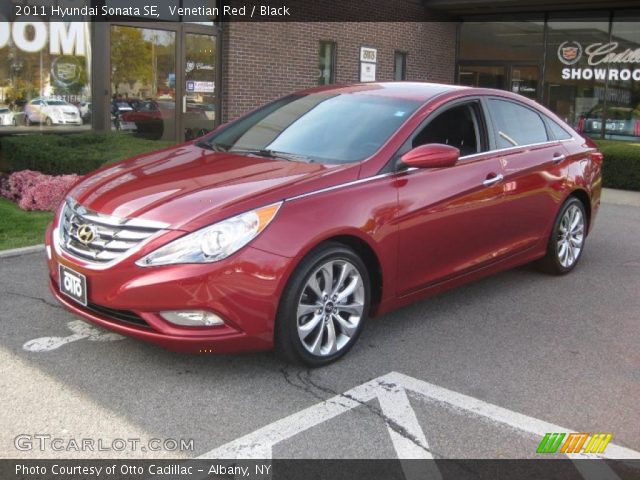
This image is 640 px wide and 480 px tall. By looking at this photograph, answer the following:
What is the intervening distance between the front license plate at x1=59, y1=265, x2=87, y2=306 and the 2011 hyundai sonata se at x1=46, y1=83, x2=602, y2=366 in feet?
0.06

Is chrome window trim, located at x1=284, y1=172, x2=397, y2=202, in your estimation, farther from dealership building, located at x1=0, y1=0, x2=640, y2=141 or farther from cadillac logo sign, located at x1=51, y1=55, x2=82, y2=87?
cadillac logo sign, located at x1=51, y1=55, x2=82, y2=87

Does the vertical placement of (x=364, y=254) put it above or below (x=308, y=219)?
below

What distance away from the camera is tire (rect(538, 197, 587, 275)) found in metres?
6.06

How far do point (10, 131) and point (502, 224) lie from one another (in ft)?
28.0

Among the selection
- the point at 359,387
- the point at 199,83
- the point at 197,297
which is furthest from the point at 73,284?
the point at 199,83

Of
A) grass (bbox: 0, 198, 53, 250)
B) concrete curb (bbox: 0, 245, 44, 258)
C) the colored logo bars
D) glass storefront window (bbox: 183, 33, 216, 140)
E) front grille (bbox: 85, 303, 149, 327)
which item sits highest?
glass storefront window (bbox: 183, 33, 216, 140)

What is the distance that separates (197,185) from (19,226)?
13.3 ft

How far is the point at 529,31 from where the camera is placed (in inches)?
723

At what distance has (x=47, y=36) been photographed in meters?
11.2

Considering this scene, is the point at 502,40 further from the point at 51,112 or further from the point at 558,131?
the point at 558,131

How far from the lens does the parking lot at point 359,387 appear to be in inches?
129

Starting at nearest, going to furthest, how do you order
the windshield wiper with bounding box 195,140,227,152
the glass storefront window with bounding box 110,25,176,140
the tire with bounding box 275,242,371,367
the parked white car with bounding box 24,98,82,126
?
the tire with bounding box 275,242,371,367
the windshield wiper with bounding box 195,140,227,152
the parked white car with bounding box 24,98,82,126
the glass storefront window with bounding box 110,25,176,140

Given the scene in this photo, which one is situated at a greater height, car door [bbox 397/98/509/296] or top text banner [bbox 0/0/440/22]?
top text banner [bbox 0/0/440/22]

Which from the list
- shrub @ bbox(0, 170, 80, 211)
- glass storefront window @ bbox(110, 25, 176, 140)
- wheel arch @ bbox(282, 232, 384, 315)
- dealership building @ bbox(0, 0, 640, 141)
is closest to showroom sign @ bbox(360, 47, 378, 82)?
dealership building @ bbox(0, 0, 640, 141)
